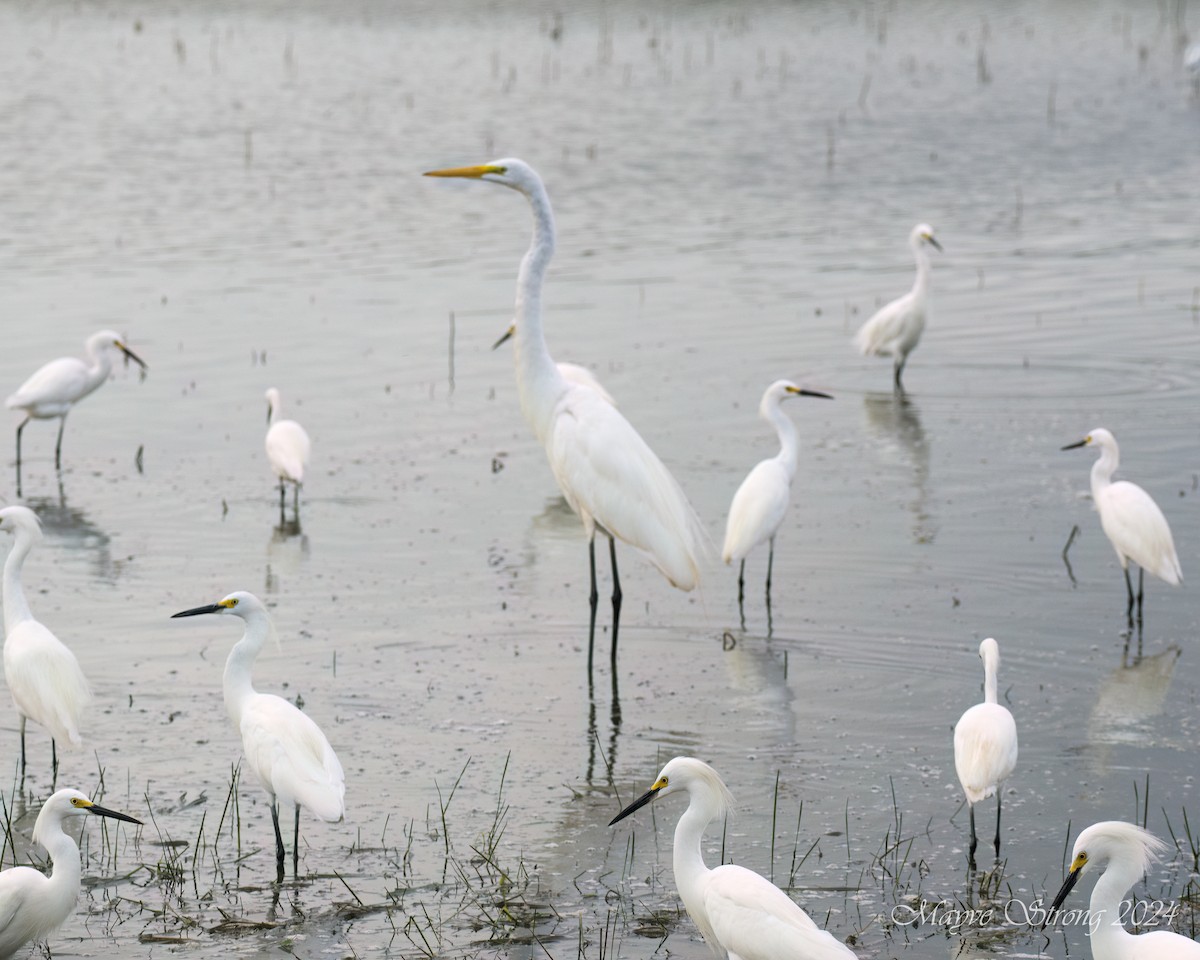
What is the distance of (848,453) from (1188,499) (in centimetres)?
253

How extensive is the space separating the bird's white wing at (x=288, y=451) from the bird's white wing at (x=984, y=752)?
19.3 feet

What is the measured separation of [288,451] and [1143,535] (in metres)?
5.41

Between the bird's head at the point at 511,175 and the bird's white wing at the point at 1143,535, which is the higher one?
the bird's head at the point at 511,175

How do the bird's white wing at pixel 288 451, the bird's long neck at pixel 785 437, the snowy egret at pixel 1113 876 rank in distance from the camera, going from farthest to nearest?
1. the bird's white wing at pixel 288 451
2. the bird's long neck at pixel 785 437
3. the snowy egret at pixel 1113 876

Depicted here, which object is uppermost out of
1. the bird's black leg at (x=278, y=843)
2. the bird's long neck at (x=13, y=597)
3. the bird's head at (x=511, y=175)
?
the bird's head at (x=511, y=175)

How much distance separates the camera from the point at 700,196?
23.8m

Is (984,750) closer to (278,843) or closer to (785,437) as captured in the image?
(278,843)

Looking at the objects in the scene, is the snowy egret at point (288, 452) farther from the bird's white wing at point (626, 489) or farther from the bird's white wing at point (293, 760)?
the bird's white wing at point (293, 760)

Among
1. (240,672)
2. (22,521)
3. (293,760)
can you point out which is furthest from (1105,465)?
(22,521)

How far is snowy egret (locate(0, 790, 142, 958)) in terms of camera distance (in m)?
5.16

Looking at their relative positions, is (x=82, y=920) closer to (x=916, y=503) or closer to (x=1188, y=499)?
(x=916, y=503)

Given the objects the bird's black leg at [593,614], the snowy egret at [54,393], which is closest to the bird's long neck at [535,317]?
the bird's black leg at [593,614]

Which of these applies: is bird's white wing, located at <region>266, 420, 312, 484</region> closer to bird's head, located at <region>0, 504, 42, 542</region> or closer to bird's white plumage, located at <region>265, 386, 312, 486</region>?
bird's white plumage, located at <region>265, 386, 312, 486</region>

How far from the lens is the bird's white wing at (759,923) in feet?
15.9
